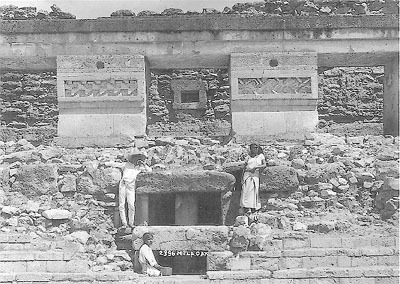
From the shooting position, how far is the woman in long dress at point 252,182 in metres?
11.4

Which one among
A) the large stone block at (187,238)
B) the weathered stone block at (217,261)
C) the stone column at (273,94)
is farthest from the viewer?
the stone column at (273,94)

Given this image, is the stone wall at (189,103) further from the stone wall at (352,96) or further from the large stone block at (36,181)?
the large stone block at (36,181)

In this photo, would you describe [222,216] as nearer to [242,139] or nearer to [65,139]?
[242,139]

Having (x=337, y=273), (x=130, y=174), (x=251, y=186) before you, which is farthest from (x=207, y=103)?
(x=337, y=273)

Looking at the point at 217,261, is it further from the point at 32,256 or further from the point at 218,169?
the point at 32,256

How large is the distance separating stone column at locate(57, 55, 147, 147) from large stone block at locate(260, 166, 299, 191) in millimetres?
2819

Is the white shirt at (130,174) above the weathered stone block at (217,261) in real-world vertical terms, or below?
above

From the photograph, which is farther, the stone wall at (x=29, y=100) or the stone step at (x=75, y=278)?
the stone wall at (x=29, y=100)

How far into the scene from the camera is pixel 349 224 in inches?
435

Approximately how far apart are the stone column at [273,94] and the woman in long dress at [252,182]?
1.76 m

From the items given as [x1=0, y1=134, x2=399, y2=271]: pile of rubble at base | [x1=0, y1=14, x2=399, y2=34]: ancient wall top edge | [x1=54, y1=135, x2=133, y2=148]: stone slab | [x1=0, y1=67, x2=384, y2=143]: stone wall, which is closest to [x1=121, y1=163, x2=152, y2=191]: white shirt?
[x1=0, y1=134, x2=399, y2=271]: pile of rubble at base

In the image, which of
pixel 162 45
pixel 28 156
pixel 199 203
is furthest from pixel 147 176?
pixel 162 45

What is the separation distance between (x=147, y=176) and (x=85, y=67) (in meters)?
2.95

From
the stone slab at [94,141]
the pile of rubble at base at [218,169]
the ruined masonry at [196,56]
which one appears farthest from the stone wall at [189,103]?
the pile of rubble at base at [218,169]
